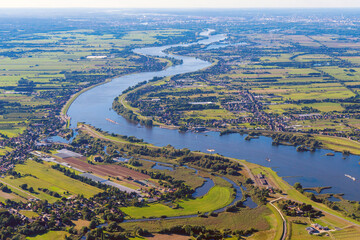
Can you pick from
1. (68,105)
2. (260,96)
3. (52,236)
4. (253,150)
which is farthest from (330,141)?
(68,105)

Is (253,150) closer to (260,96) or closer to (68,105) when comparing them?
(260,96)

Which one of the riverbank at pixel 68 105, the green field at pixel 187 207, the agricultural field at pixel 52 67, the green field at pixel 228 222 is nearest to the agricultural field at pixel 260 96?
the riverbank at pixel 68 105

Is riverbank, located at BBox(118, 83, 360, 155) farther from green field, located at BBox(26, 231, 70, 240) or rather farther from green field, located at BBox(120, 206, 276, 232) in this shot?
green field, located at BBox(26, 231, 70, 240)

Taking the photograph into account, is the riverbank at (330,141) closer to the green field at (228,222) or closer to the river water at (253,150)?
the river water at (253,150)

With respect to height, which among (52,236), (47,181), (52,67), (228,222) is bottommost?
(52,236)

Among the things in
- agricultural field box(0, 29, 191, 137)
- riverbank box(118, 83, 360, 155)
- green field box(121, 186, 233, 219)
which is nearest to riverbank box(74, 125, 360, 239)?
green field box(121, 186, 233, 219)

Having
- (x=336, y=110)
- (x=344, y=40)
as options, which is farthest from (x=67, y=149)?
(x=344, y=40)
